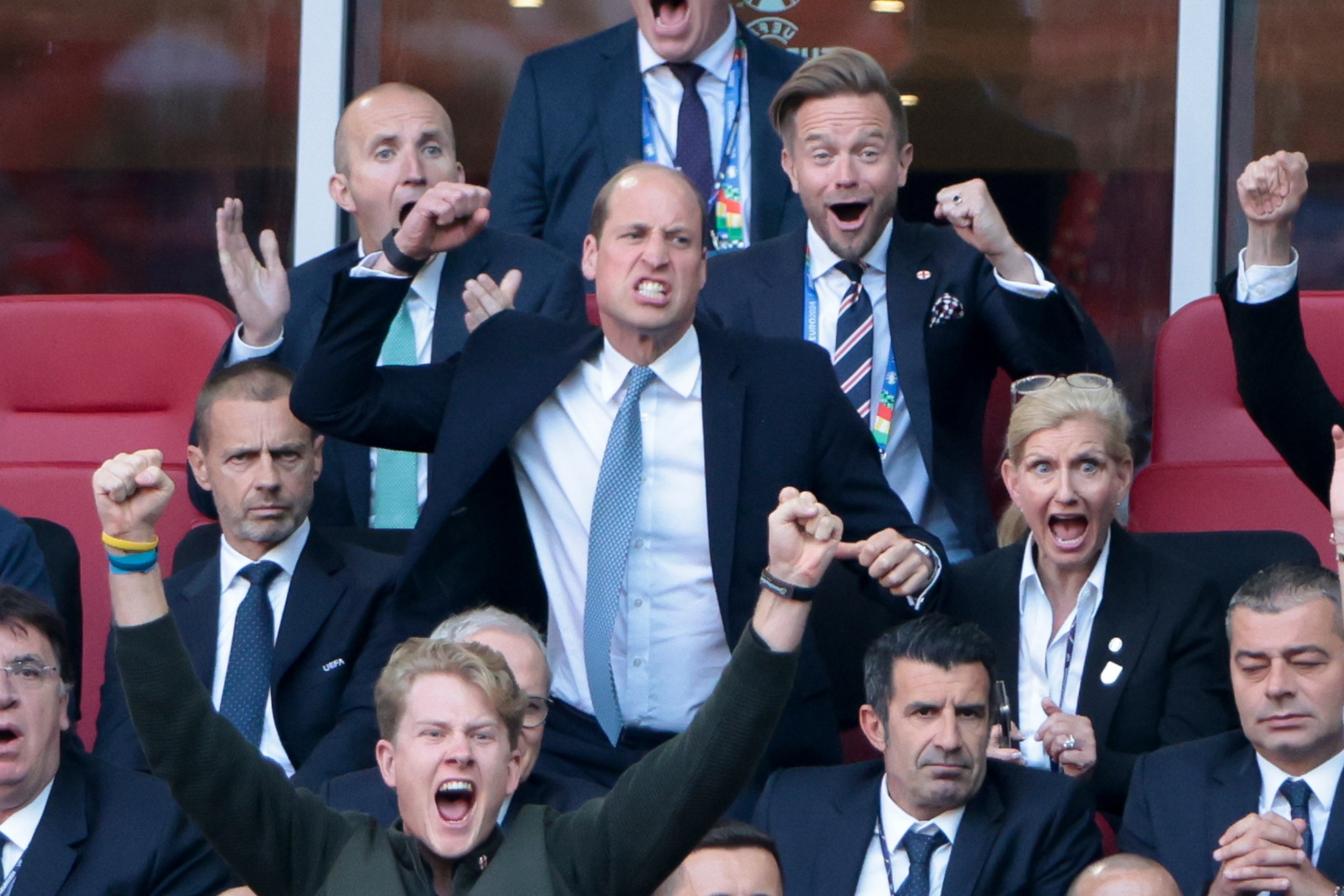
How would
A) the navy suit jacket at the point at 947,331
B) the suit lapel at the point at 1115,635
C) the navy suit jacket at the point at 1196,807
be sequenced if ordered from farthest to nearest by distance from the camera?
the navy suit jacket at the point at 947,331, the suit lapel at the point at 1115,635, the navy suit jacket at the point at 1196,807

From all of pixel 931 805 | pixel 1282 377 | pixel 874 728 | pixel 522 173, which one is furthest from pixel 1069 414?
pixel 522 173

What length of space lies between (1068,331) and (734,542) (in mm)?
917

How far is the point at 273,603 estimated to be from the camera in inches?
149

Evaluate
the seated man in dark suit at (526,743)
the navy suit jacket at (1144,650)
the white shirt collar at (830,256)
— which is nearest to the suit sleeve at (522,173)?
the white shirt collar at (830,256)

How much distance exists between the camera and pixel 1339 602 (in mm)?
3301

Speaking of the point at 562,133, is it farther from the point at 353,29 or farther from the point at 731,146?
the point at 353,29

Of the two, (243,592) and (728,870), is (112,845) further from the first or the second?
(728,870)

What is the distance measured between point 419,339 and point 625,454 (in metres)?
0.98

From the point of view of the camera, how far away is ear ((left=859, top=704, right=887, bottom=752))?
11.1ft

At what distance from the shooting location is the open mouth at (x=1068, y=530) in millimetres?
3615

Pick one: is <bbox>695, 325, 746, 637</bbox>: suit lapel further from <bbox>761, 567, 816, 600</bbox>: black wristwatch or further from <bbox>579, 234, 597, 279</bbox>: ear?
<bbox>761, 567, 816, 600</bbox>: black wristwatch

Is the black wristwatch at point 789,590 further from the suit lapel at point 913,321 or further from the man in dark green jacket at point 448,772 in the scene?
the suit lapel at point 913,321

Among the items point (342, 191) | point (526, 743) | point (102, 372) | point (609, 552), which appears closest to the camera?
point (526, 743)

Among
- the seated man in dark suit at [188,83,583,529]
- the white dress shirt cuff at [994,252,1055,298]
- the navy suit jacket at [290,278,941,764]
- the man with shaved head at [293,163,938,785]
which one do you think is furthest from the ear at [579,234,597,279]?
the white dress shirt cuff at [994,252,1055,298]
